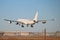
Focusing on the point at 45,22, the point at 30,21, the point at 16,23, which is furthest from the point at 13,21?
the point at 45,22

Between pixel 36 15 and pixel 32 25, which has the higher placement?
pixel 36 15

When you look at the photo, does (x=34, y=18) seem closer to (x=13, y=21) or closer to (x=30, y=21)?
(x=30, y=21)

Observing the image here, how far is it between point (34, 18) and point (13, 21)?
7.35ft

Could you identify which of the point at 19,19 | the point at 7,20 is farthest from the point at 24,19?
the point at 7,20

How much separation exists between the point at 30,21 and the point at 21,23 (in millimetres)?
946

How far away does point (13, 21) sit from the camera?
17.4 metres

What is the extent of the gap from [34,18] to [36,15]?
376 millimetres

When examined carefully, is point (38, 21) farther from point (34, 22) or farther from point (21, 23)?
point (21, 23)

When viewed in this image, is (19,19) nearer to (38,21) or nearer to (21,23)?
(21,23)

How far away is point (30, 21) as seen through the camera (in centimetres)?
1761

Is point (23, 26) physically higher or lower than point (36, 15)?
lower

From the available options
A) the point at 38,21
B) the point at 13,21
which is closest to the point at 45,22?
the point at 38,21

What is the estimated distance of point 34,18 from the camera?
59.1ft

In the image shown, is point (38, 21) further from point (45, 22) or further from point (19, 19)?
point (19, 19)
